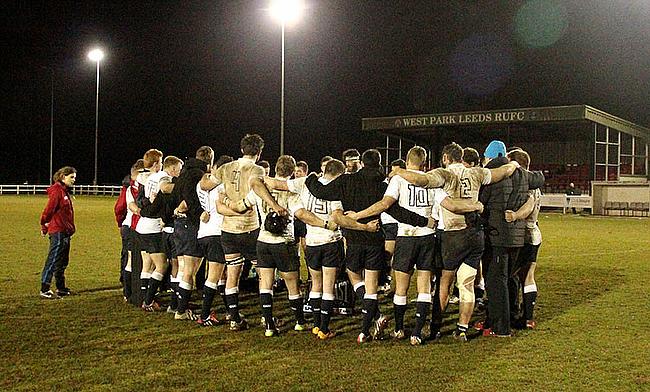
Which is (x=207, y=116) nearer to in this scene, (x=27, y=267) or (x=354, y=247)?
(x=27, y=267)

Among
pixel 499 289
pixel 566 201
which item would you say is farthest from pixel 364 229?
pixel 566 201

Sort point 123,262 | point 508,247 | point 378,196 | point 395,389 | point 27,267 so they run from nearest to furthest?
point 395,389, point 378,196, point 508,247, point 123,262, point 27,267

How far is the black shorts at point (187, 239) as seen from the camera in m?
8.74

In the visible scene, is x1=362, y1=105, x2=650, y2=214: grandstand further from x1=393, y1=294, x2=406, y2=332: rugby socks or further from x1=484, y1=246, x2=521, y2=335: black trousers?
x1=393, y1=294, x2=406, y2=332: rugby socks

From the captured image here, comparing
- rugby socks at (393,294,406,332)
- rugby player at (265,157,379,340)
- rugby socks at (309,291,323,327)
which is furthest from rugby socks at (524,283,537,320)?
rugby socks at (309,291,323,327)

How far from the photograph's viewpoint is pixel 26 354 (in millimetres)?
6984

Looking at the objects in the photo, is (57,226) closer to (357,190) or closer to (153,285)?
(153,285)

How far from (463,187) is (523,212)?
1.04m

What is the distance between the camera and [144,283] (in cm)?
948

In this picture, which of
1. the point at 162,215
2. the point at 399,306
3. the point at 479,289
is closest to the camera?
the point at 399,306

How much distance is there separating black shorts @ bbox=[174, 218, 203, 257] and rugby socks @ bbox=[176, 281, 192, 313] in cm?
38

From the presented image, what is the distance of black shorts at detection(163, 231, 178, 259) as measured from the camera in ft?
30.2

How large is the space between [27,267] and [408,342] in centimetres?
875

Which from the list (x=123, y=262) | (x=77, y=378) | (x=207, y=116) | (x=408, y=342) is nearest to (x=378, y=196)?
(x=408, y=342)
